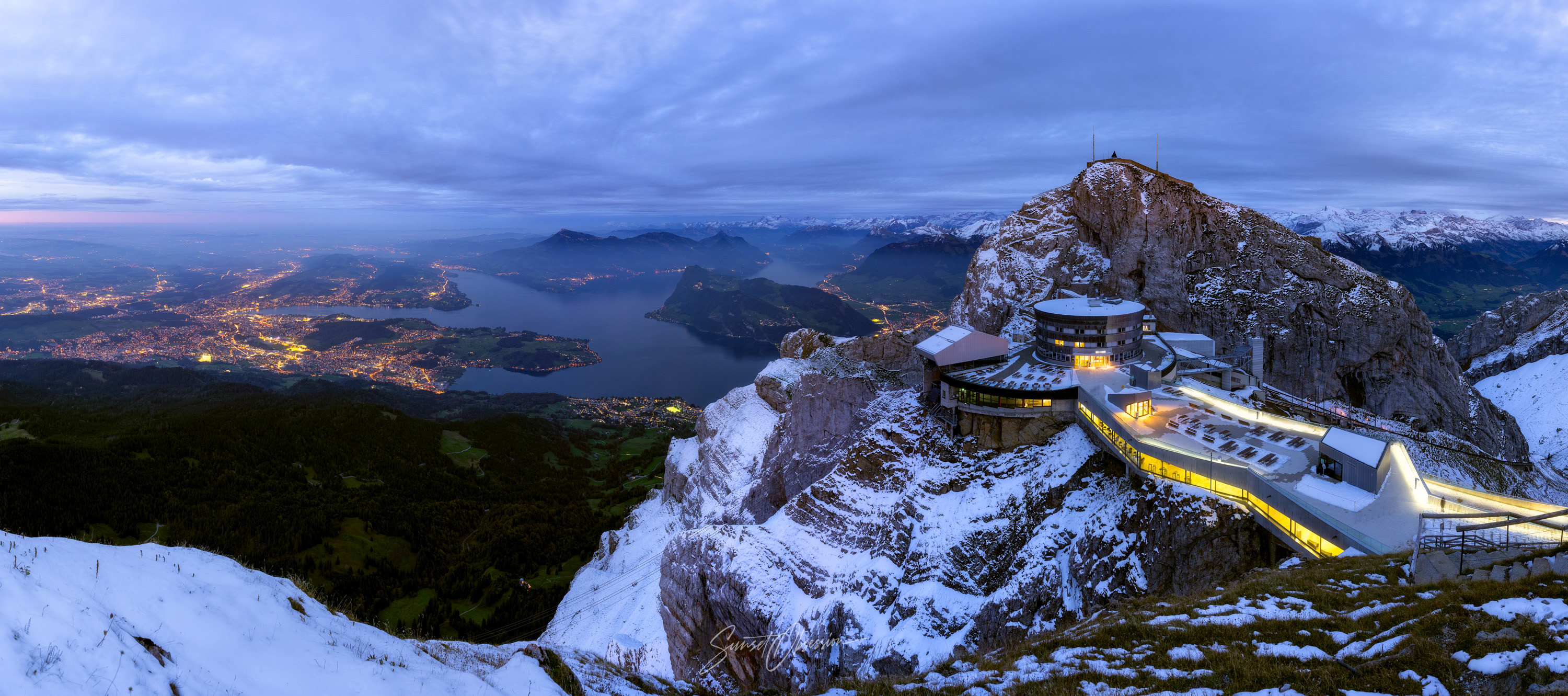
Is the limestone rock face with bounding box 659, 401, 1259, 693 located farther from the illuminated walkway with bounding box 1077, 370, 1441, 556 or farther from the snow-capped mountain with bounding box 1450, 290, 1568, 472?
the snow-capped mountain with bounding box 1450, 290, 1568, 472

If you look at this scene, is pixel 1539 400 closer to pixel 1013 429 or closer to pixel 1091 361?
pixel 1091 361

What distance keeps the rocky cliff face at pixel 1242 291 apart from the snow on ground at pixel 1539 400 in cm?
2520

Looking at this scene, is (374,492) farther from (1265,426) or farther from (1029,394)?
(1265,426)

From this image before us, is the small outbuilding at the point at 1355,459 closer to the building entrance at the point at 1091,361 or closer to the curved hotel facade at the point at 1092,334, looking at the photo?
the building entrance at the point at 1091,361

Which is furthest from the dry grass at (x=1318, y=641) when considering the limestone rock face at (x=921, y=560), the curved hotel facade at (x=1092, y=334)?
the curved hotel facade at (x=1092, y=334)

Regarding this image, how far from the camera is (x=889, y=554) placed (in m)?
33.5

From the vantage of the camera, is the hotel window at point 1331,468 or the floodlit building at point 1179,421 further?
the hotel window at point 1331,468

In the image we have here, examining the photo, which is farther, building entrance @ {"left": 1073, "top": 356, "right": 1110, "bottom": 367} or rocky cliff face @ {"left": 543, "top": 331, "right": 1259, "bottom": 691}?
building entrance @ {"left": 1073, "top": 356, "right": 1110, "bottom": 367}

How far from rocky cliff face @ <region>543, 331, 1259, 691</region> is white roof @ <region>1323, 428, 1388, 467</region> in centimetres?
499

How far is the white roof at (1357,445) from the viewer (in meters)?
23.5

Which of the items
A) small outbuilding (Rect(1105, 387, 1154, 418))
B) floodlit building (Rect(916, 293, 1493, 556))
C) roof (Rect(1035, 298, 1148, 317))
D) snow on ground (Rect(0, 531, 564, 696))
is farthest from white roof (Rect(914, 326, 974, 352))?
snow on ground (Rect(0, 531, 564, 696))

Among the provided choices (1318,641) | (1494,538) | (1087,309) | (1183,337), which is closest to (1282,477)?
(1494,538)

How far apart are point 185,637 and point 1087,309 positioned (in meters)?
48.7

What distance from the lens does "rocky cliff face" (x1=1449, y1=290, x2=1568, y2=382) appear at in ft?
340
